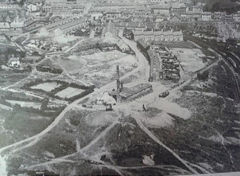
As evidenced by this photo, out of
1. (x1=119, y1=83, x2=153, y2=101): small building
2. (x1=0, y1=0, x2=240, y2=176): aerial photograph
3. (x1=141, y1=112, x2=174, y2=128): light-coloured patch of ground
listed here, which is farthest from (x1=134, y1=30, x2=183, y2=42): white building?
(x1=141, y1=112, x2=174, y2=128): light-coloured patch of ground

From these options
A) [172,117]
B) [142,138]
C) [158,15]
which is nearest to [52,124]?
[142,138]

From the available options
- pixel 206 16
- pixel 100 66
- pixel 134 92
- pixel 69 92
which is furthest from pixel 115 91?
pixel 206 16

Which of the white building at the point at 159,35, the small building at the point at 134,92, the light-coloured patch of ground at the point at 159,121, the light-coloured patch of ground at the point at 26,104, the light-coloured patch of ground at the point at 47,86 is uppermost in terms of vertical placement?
the white building at the point at 159,35

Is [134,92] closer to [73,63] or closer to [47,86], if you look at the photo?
[73,63]

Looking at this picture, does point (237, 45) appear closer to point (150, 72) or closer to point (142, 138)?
point (150, 72)

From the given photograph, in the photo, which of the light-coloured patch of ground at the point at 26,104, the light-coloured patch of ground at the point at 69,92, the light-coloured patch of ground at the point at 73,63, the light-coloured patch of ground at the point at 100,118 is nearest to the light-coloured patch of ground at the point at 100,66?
the light-coloured patch of ground at the point at 73,63

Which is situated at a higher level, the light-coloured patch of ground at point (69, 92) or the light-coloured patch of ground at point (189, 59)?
the light-coloured patch of ground at point (189, 59)

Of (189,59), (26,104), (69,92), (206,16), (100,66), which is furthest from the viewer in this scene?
(206,16)

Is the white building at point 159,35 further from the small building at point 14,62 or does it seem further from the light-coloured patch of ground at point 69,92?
the small building at point 14,62
